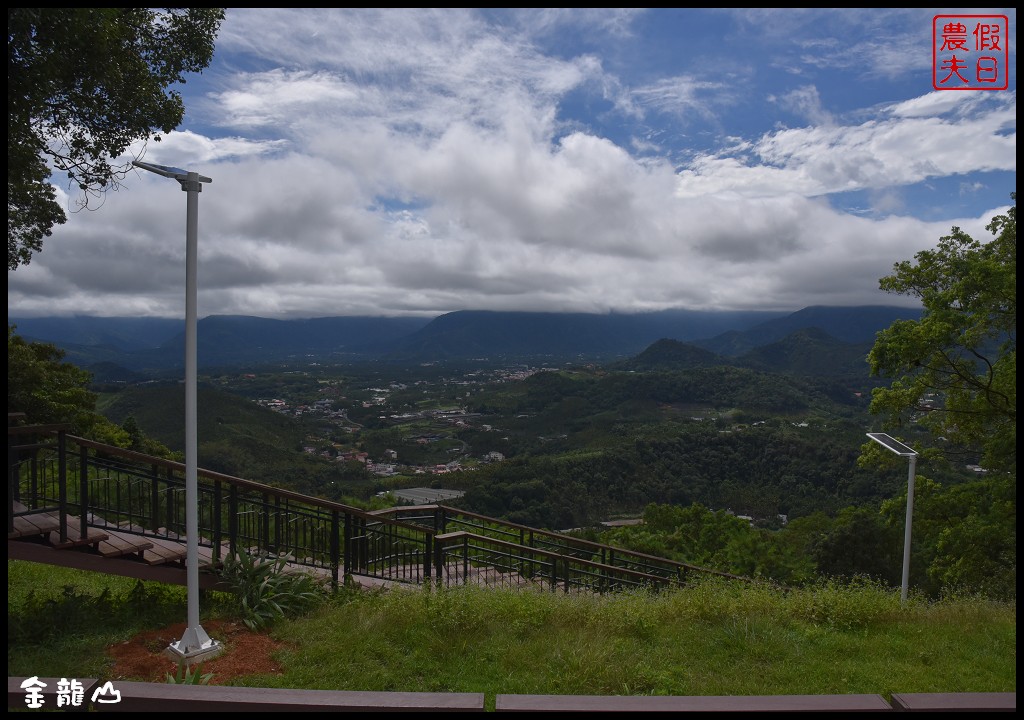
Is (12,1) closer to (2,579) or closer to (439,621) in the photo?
(2,579)

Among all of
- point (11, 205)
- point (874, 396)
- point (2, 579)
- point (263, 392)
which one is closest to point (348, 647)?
point (2, 579)

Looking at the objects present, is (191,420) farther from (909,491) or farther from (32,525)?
(909,491)

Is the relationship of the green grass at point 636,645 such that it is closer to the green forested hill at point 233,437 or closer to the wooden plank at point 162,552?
the wooden plank at point 162,552

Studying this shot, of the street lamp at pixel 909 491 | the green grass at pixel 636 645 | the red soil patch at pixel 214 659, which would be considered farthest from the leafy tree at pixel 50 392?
the street lamp at pixel 909 491

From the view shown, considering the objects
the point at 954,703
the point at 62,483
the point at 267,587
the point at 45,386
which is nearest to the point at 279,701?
the point at 267,587

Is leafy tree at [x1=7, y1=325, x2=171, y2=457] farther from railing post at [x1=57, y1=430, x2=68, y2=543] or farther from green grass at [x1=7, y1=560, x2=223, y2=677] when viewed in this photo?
railing post at [x1=57, y1=430, x2=68, y2=543]
